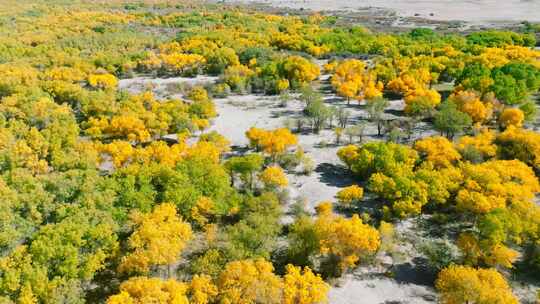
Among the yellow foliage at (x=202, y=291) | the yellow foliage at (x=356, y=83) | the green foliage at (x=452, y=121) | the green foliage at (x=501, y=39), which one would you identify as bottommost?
the yellow foliage at (x=202, y=291)

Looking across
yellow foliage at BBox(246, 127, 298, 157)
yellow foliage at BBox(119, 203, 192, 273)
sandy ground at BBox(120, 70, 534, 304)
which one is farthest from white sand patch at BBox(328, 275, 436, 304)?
yellow foliage at BBox(246, 127, 298, 157)

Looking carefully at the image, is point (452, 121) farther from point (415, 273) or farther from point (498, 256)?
point (415, 273)

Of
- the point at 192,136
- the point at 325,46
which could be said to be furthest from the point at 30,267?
the point at 325,46

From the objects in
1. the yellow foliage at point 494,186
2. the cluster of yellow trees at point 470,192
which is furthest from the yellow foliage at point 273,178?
the yellow foliage at point 494,186

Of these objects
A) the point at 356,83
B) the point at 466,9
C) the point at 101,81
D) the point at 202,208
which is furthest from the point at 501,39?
the point at 202,208

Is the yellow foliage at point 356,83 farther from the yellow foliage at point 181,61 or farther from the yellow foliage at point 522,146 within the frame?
the yellow foliage at point 181,61
